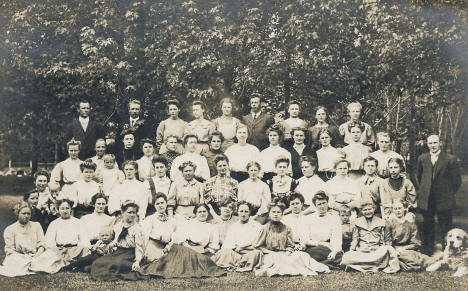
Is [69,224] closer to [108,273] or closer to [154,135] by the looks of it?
[108,273]

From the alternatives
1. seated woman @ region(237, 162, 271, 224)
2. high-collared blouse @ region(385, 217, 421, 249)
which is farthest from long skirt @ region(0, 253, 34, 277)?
high-collared blouse @ region(385, 217, 421, 249)

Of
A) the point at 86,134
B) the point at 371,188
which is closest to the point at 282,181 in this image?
the point at 371,188

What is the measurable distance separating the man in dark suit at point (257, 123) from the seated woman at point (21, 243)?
278cm

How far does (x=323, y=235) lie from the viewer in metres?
5.85

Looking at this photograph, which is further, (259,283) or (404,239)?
(404,239)

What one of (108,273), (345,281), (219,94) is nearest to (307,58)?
(219,94)

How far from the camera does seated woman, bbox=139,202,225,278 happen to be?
566 cm

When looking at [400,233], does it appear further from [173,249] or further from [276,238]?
[173,249]

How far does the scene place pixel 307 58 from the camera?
6551 mm

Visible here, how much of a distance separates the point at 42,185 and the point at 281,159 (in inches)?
115

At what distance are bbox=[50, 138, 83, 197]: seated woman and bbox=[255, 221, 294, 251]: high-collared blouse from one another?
7.74 feet

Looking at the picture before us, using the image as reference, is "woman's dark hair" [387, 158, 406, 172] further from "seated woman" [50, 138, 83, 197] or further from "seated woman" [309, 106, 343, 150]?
"seated woman" [50, 138, 83, 197]

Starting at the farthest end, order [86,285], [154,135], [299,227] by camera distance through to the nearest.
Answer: [154,135] → [299,227] → [86,285]

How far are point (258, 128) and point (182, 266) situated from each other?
1930 mm
